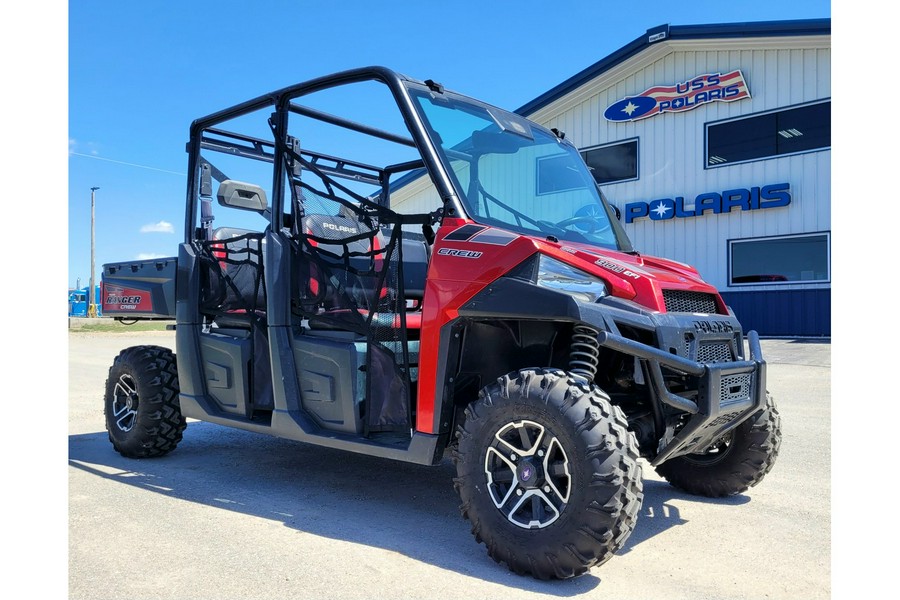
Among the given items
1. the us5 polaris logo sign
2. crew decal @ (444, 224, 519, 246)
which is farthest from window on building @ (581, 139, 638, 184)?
crew decal @ (444, 224, 519, 246)

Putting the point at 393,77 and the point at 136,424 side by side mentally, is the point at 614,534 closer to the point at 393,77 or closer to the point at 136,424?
the point at 393,77

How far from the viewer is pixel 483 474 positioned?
3574mm

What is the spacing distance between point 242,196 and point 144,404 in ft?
6.09

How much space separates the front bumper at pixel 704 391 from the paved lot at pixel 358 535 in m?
0.58

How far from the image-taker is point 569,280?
11.9 feet

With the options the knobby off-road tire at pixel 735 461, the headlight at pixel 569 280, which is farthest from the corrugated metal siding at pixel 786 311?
the headlight at pixel 569 280

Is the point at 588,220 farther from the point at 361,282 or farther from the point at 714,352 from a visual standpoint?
the point at 361,282

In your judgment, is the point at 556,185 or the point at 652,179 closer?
the point at 556,185

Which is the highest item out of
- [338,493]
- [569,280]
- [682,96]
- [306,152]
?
[682,96]

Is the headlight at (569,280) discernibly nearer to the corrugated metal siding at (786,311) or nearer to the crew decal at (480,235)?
the crew decal at (480,235)

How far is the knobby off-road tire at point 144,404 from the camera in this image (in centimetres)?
601

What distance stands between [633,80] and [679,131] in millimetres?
2058

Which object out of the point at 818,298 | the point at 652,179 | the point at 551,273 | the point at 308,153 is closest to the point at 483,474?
the point at 551,273

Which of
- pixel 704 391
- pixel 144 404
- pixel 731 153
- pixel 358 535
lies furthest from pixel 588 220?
pixel 731 153
